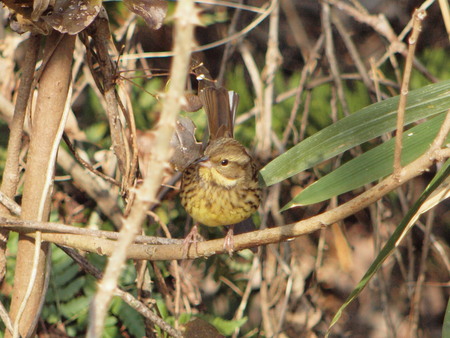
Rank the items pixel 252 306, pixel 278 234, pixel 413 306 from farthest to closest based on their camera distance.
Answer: pixel 252 306 → pixel 413 306 → pixel 278 234

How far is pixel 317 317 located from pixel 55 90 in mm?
2454

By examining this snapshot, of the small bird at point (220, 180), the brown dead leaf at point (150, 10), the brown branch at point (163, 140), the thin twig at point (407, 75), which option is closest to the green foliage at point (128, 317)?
the small bird at point (220, 180)

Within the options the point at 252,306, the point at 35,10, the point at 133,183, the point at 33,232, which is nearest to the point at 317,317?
the point at 252,306

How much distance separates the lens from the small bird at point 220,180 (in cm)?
253

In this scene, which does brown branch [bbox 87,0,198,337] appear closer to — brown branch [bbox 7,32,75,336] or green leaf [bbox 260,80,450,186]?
brown branch [bbox 7,32,75,336]

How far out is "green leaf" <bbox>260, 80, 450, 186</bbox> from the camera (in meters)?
1.87

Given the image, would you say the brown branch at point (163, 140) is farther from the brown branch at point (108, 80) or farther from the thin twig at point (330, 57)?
the thin twig at point (330, 57)

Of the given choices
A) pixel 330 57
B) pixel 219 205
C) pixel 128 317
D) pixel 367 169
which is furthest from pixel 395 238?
pixel 330 57

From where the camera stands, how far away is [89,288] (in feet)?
9.14

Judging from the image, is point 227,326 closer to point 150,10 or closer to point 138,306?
point 138,306

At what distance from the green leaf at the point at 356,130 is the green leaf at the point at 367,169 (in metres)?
0.09

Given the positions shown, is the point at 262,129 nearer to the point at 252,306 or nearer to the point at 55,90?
the point at 252,306

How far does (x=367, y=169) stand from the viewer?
175 centimetres

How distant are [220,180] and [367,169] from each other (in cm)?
103
